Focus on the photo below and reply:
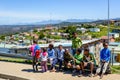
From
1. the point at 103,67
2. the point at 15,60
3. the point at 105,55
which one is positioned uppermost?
the point at 105,55

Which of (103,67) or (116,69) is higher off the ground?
(103,67)

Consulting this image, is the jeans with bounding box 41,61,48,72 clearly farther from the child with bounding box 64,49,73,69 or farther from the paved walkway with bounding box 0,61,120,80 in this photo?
the child with bounding box 64,49,73,69

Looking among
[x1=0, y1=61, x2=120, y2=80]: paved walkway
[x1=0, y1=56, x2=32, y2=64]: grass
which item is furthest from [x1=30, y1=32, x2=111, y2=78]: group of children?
[x1=0, y1=56, x2=32, y2=64]: grass

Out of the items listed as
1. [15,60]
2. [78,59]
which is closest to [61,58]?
[78,59]

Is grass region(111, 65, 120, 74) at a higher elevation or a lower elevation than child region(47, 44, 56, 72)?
lower

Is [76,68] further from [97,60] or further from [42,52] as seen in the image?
[42,52]

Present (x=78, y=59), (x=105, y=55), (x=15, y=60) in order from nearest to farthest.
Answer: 1. (x=105, y=55)
2. (x=78, y=59)
3. (x=15, y=60)

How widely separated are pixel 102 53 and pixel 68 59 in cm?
164

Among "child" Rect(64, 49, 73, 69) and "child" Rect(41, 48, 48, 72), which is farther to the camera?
"child" Rect(41, 48, 48, 72)

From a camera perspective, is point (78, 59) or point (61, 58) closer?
point (78, 59)

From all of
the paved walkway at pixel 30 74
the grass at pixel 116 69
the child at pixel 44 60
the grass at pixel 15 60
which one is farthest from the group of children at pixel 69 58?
the grass at pixel 15 60

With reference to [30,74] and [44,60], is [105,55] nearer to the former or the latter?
[44,60]

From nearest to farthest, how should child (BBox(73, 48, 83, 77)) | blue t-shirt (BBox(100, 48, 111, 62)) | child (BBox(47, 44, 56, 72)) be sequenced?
blue t-shirt (BBox(100, 48, 111, 62)), child (BBox(73, 48, 83, 77)), child (BBox(47, 44, 56, 72))

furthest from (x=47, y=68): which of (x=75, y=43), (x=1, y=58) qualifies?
(x=1, y=58)
